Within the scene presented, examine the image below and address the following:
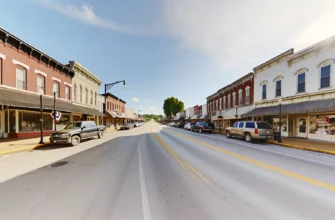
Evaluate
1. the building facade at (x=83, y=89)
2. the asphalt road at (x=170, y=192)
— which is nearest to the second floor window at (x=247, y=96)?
the asphalt road at (x=170, y=192)

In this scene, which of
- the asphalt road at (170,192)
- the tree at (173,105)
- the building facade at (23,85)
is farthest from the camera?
the tree at (173,105)

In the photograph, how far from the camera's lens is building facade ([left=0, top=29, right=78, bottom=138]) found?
39.2 ft

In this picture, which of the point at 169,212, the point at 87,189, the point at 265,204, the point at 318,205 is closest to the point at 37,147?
the point at 87,189

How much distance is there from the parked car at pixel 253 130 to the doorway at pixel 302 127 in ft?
14.1

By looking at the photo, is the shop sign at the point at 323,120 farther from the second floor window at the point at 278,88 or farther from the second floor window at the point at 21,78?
the second floor window at the point at 21,78

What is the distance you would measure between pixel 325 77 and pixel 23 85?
26.8 m

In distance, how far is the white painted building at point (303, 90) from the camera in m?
12.2

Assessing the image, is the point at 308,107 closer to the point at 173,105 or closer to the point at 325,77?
the point at 325,77

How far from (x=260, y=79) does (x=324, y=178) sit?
1701 centimetres

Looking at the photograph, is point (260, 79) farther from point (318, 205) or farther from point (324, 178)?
point (318, 205)

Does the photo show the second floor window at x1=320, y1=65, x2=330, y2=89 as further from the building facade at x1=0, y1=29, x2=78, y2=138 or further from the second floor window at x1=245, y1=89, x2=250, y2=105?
the building facade at x1=0, y1=29, x2=78, y2=138

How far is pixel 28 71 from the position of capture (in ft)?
46.3

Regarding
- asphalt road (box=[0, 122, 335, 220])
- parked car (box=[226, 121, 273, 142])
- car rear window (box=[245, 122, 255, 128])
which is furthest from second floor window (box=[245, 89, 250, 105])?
asphalt road (box=[0, 122, 335, 220])

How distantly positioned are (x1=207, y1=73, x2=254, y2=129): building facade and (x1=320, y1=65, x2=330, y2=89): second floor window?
813cm
